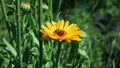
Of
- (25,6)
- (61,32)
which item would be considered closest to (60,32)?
(61,32)

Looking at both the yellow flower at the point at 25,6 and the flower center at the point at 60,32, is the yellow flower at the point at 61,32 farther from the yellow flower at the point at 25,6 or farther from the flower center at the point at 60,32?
the yellow flower at the point at 25,6

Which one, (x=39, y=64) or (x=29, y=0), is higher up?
(x=29, y=0)

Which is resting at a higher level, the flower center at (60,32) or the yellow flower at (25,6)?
the yellow flower at (25,6)

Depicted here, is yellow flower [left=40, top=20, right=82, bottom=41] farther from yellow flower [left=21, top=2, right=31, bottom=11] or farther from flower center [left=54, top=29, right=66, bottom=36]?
yellow flower [left=21, top=2, right=31, bottom=11]

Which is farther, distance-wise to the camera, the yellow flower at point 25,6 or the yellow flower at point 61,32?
the yellow flower at point 25,6

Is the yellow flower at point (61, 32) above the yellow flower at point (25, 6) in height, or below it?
below

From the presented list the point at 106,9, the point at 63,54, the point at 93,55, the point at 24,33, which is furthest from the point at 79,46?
the point at 106,9

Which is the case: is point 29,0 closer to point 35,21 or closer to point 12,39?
point 35,21

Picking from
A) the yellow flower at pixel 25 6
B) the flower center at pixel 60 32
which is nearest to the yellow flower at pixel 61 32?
the flower center at pixel 60 32

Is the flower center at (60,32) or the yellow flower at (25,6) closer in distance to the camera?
the flower center at (60,32)
